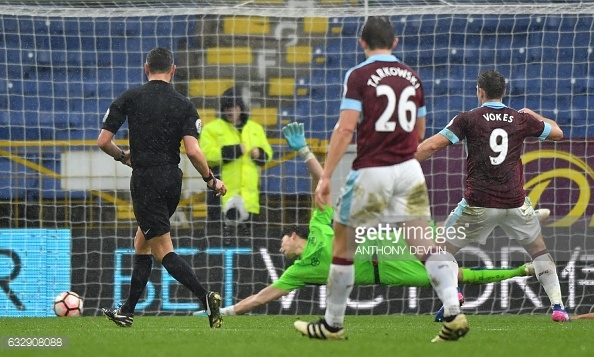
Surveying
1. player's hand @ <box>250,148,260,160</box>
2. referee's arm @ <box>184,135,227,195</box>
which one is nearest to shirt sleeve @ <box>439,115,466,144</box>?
referee's arm @ <box>184,135,227,195</box>

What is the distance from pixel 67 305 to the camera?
35.2ft

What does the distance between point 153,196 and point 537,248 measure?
10.1 ft

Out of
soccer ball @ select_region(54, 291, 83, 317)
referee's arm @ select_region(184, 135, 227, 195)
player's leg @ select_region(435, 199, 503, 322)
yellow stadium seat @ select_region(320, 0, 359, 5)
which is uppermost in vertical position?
yellow stadium seat @ select_region(320, 0, 359, 5)

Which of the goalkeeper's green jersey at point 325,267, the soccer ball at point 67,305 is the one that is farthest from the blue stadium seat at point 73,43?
the goalkeeper's green jersey at point 325,267

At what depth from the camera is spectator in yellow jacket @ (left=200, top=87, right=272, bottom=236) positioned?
12.4 meters

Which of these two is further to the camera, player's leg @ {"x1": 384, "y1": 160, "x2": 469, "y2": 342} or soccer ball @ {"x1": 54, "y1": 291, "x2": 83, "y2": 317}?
soccer ball @ {"x1": 54, "y1": 291, "x2": 83, "y2": 317}

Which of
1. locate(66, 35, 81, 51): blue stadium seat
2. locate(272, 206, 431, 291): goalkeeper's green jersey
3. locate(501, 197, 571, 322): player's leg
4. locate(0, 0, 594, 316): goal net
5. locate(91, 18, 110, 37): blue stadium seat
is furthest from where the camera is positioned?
locate(91, 18, 110, 37): blue stadium seat

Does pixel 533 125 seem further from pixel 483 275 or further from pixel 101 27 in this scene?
pixel 101 27

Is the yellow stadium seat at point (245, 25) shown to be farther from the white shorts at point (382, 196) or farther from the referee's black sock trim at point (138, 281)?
the white shorts at point (382, 196)

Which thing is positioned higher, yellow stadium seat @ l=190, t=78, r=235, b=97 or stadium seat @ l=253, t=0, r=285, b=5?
stadium seat @ l=253, t=0, r=285, b=5

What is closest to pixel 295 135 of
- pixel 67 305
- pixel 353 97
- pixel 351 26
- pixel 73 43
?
pixel 353 97

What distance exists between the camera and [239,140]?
41.1ft

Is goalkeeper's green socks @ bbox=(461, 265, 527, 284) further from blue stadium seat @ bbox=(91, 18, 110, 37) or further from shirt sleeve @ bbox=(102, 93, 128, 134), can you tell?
blue stadium seat @ bbox=(91, 18, 110, 37)

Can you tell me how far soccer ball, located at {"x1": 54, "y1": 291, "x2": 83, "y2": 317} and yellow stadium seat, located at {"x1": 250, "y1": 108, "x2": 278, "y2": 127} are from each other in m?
3.59
